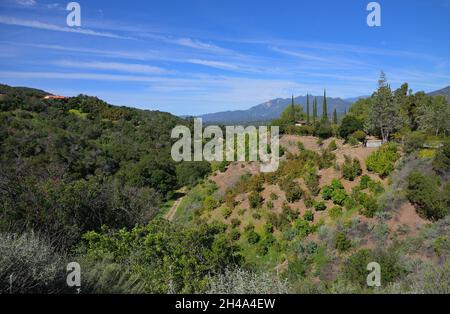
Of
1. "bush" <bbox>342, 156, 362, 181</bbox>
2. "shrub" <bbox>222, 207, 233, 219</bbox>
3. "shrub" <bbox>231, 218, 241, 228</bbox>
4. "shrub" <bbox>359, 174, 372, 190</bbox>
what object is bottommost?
"shrub" <bbox>231, 218, 241, 228</bbox>

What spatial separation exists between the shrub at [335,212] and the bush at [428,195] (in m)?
3.24

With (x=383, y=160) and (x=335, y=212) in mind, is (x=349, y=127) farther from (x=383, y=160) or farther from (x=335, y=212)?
(x=335, y=212)

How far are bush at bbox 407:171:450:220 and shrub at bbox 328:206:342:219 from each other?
3.24m

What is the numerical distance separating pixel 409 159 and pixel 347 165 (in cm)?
333

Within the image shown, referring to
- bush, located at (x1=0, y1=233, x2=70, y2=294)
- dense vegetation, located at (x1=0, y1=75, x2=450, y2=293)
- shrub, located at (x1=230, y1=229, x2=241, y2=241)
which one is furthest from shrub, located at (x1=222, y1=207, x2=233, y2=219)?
bush, located at (x1=0, y1=233, x2=70, y2=294)

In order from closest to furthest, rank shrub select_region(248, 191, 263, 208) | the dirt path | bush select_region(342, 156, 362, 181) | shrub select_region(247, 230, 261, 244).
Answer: shrub select_region(247, 230, 261, 244) < bush select_region(342, 156, 362, 181) < shrub select_region(248, 191, 263, 208) < the dirt path

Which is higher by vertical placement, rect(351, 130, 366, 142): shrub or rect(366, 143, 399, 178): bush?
rect(351, 130, 366, 142): shrub

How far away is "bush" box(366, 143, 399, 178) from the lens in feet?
60.7

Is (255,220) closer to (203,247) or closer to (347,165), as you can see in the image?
(347,165)

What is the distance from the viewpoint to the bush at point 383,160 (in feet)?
60.7

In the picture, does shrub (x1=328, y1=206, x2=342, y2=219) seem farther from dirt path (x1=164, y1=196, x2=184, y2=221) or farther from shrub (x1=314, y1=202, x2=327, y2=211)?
dirt path (x1=164, y1=196, x2=184, y2=221)
